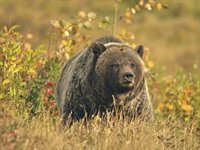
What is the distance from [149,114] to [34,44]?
18.9m

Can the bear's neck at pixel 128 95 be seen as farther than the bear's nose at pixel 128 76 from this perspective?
Yes

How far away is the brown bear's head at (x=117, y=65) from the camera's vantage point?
9445mm

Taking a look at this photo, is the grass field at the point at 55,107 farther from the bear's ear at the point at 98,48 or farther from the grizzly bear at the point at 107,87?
the bear's ear at the point at 98,48

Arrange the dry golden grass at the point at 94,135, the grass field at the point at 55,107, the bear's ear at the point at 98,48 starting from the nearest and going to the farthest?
the dry golden grass at the point at 94,135, the grass field at the point at 55,107, the bear's ear at the point at 98,48

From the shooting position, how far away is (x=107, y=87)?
9680 mm

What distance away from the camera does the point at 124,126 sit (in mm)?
8602

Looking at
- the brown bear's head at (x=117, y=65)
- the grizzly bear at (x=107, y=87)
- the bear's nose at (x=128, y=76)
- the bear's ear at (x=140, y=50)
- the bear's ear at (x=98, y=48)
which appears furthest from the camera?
the bear's ear at (x=140, y=50)

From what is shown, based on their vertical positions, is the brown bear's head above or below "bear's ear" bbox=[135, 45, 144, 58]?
below

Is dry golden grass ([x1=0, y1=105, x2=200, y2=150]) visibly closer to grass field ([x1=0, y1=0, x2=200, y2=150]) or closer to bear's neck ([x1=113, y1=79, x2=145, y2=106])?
grass field ([x1=0, y1=0, x2=200, y2=150])

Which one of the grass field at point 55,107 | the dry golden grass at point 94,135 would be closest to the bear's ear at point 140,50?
the grass field at point 55,107

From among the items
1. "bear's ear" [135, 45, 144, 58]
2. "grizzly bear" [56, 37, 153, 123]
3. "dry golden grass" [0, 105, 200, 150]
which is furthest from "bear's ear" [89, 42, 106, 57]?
"dry golden grass" [0, 105, 200, 150]

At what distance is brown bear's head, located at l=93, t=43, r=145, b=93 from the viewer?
31.0ft

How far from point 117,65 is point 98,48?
0.35m

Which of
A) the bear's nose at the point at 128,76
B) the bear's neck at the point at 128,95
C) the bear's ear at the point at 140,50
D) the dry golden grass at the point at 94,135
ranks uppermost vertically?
the bear's ear at the point at 140,50
